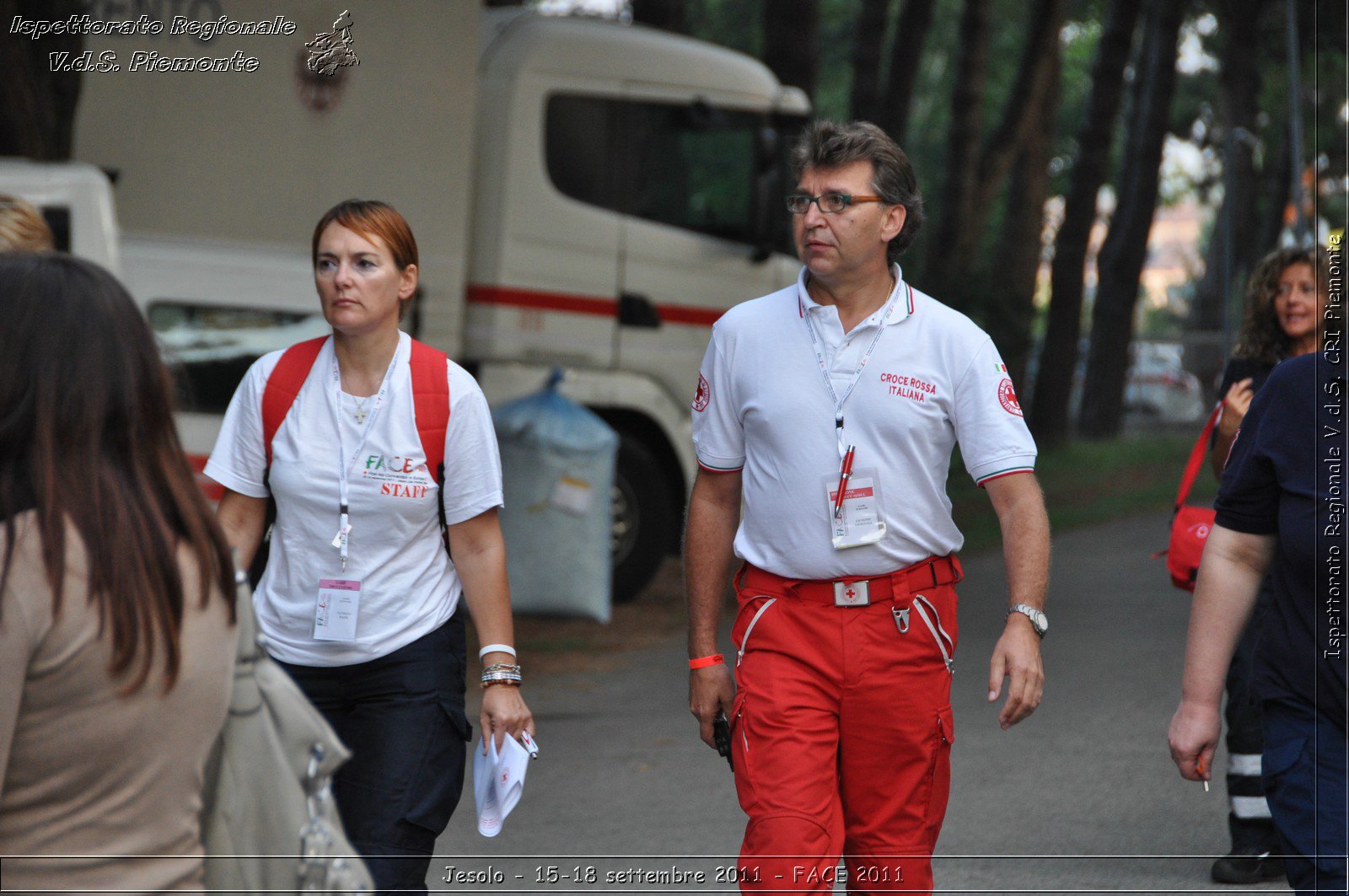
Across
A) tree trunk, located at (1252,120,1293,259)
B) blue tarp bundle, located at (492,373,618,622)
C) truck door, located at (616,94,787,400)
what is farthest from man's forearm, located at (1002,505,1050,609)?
tree trunk, located at (1252,120,1293,259)

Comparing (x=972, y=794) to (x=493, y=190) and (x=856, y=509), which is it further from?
(x=493, y=190)

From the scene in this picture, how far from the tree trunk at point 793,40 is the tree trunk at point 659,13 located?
813 millimetres

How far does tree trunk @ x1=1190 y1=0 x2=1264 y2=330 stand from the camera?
80.5ft

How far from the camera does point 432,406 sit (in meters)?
3.43

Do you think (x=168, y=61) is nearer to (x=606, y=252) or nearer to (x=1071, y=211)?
(x=606, y=252)

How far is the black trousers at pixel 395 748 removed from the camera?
3.29 meters

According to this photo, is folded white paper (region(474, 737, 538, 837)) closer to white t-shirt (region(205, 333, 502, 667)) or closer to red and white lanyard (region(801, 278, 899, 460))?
white t-shirt (region(205, 333, 502, 667))

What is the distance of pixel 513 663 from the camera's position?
3482mm

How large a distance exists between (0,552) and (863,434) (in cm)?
193

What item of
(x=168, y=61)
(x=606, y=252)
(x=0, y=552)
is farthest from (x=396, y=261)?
(x=606, y=252)

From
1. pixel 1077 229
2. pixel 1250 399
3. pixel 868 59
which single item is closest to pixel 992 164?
pixel 1077 229

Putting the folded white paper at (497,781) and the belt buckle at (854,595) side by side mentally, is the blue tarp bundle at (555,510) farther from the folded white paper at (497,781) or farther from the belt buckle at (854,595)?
the belt buckle at (854,595)

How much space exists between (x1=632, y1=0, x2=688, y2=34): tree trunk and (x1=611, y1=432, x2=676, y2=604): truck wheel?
3.77 metres

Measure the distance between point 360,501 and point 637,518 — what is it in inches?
264
